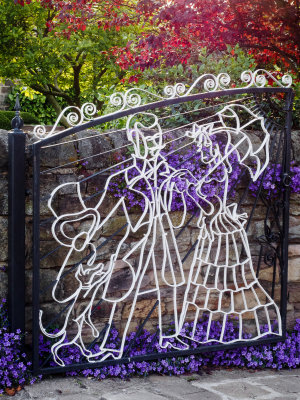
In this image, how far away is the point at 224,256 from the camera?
3465 millimetres

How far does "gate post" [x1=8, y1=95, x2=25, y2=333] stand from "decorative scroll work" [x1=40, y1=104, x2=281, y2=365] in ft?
0.59

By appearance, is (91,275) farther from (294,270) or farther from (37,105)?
(37,105)

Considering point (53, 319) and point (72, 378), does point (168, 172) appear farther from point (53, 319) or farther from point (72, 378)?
point (72, 378)

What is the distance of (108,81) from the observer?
26.9 feet

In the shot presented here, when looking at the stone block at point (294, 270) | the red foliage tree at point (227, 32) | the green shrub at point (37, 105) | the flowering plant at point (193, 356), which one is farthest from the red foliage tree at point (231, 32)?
the green shrub at point (37, 105)

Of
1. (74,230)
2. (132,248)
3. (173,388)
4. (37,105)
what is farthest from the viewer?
(37,105)

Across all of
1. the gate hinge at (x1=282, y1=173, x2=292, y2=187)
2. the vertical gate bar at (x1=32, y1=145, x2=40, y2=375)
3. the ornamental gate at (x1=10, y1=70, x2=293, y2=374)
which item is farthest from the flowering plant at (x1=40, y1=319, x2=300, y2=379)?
the gate hinge at (x1=282, y1=173, x2=292, y2=187)

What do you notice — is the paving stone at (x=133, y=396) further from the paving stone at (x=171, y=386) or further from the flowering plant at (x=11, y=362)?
the flowering plant at (x=11, y=362)

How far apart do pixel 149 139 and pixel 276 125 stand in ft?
3.25

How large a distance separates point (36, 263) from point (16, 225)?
0.79 ft

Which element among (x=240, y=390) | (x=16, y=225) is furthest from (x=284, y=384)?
(x=16, y=225)

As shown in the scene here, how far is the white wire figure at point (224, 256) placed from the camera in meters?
3.29

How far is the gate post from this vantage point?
2.79 metres

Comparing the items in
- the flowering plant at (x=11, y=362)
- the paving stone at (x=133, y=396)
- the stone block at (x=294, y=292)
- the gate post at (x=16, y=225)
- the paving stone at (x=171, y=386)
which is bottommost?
the paving stone at (x=171, y=386)
